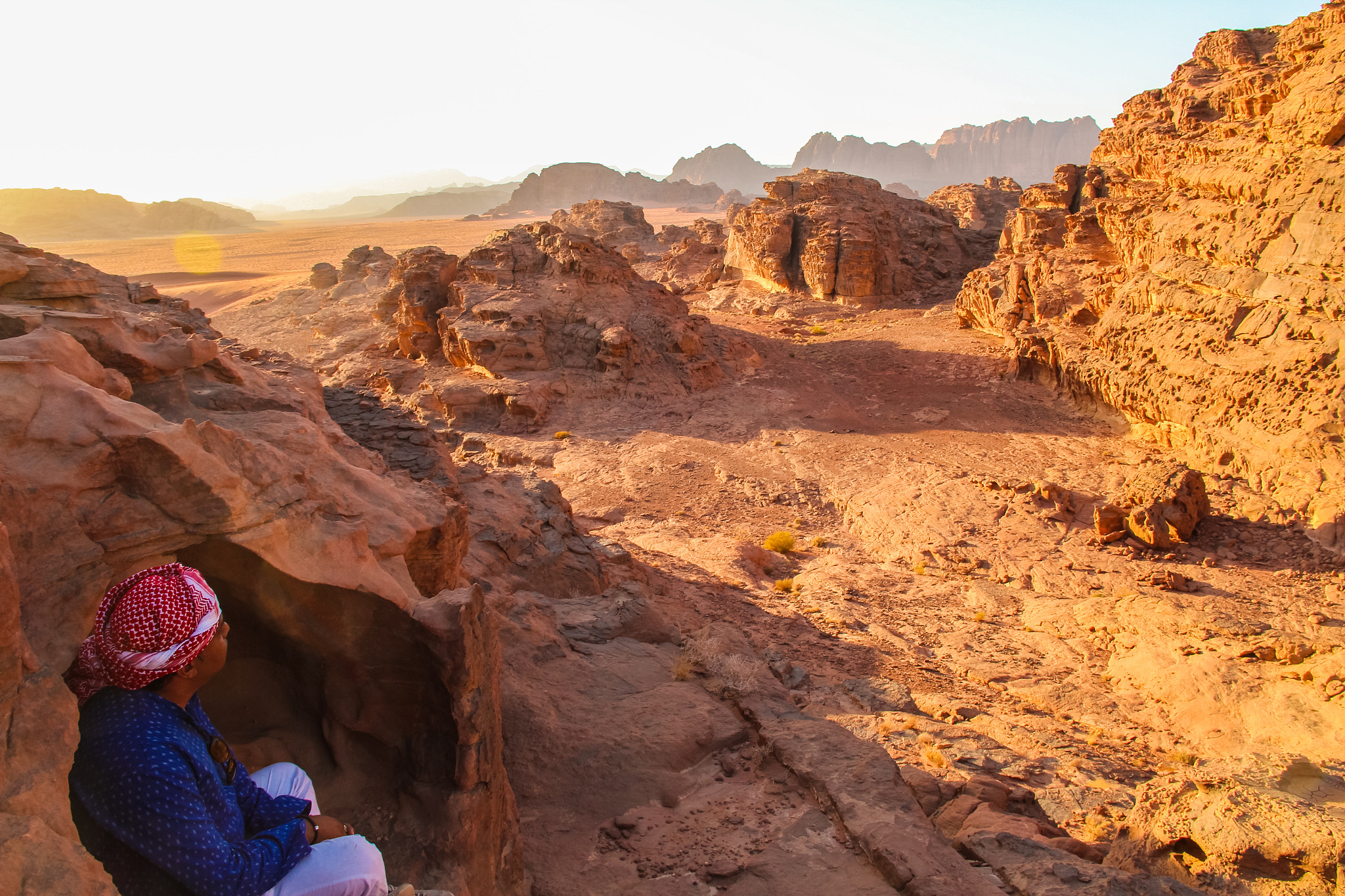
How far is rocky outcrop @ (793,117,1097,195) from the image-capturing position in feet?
430

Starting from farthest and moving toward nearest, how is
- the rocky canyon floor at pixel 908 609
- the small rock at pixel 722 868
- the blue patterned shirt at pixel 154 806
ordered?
the rocky canyon floor at pixel 908 609 < the small rock at pixel 722 868 < the blue patterned shirt at pixel 154 806

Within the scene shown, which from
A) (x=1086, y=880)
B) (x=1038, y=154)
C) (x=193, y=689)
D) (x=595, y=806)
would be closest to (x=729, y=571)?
(x=595, y=806)

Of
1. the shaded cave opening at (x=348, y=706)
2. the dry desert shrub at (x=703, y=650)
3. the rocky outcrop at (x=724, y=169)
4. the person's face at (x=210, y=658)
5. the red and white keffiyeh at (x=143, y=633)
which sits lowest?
the dry desert shrub at (x=703, y=650)

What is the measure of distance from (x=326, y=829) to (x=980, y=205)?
34395 mm

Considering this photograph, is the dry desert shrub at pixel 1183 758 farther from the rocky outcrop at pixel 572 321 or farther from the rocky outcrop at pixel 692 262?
the rocky outcrop at pixel 692 262

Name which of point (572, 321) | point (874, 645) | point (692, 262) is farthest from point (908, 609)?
point (692, 262)

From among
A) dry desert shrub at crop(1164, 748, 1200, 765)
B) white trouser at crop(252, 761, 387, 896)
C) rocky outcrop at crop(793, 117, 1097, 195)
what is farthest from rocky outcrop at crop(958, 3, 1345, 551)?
rocky outcrop at crop(793, 117, 1097, 195)

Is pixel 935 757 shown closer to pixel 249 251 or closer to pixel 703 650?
pixel 703 650

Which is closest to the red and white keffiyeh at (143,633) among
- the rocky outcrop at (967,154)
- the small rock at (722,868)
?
the small rock at (722,868)

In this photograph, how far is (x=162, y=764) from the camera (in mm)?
2188

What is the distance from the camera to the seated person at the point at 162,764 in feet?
7.13

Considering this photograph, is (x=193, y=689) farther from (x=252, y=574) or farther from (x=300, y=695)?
(x=300, y=695)

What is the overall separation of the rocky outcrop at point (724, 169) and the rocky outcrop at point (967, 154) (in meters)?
9.53

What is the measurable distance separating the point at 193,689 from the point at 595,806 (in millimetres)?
2732
